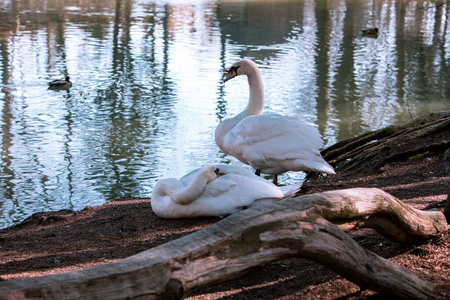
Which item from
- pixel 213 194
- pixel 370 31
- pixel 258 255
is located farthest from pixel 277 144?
pixel 370 31

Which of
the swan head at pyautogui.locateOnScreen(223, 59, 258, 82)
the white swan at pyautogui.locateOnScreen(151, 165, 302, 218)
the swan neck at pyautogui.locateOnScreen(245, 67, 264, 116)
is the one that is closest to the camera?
the white swan at pyautogui.locateOnScreen(151, 165, 302, 218)

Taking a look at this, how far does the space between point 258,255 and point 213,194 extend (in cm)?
263

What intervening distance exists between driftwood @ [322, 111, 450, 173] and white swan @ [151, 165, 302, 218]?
9.40ft

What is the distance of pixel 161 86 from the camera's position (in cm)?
1497

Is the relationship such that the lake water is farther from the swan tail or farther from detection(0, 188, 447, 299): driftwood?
detection(0, 188, 447, 299): driftwood

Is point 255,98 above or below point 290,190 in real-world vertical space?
above

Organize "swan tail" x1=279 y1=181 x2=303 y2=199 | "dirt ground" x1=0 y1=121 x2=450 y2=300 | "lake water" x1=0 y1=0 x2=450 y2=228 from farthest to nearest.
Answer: "lake water" x1=0 y1=0 x2=450 y2=228 < "swan tail" x1=279 y1=181 x2=303 y2=199 < "dirt ground" x1=0 y1=121 x2=450 y2=300

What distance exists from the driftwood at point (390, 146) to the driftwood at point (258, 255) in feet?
14.2

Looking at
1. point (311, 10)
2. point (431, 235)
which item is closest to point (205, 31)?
point (311, 10)

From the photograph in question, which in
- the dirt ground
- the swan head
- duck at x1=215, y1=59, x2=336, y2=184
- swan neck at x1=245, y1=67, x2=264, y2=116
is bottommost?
the dirt ground

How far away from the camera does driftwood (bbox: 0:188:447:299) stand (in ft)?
8.88

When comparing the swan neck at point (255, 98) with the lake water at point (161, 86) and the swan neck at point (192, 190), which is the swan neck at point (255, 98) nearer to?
the lake water at point (161, 86)

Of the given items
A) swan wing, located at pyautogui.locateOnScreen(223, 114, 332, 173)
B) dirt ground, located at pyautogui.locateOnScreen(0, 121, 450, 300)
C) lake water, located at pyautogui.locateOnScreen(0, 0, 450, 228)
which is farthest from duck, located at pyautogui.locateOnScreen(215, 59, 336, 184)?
lake water, located at pyautogui.locateOnScreen(0, 0, 450, 228)

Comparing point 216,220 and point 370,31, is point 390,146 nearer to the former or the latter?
point 216,220
